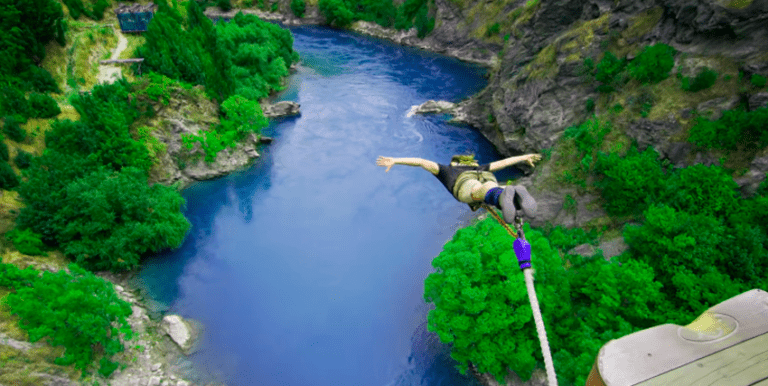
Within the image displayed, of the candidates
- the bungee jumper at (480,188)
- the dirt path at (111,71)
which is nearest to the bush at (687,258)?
the bungee jumper at (480,188)

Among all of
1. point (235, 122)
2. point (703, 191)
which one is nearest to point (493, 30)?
point (235, 122)

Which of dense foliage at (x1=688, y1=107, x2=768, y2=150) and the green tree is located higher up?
dense foliage at (x1=688, y1=107, x2=768, y2=150)

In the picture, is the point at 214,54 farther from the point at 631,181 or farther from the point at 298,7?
the point at 298,7

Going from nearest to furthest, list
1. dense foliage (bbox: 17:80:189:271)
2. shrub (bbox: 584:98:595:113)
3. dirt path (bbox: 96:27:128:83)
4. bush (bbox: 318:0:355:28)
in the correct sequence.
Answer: dense foliage (bbox: 17:80:189:271), shrub (bbox: 584:98:595:113), dirt path (bbox: 96:27:128:83), bush (bbox: 318:0:355:28)

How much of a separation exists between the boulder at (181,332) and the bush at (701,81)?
2206 centimetres

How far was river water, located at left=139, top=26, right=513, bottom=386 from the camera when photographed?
1421cm

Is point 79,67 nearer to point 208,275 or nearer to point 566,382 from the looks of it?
point 208,275

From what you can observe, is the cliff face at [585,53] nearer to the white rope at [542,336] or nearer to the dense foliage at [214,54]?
the white rope at [542,336]

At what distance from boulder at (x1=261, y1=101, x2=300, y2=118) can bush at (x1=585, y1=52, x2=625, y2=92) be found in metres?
21.2

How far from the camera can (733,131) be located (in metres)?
13.3

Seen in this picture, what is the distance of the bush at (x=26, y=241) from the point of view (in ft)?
45.8

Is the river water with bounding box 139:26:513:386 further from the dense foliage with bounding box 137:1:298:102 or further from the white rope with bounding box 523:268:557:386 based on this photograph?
the white rope with bounding box 523:268:557:386

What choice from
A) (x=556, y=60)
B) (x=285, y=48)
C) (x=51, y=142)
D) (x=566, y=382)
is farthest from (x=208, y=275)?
(x=285, y=48)

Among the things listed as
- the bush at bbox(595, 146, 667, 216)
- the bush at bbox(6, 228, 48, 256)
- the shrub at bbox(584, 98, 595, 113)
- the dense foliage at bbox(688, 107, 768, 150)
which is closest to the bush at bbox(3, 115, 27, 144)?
the bush at bbox(6, 228, 48, 256)
